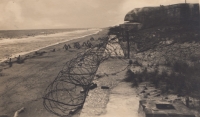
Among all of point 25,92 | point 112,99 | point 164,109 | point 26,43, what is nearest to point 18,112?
point 25,92

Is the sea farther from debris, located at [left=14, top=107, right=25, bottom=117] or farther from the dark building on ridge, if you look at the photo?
the dark building on ridge

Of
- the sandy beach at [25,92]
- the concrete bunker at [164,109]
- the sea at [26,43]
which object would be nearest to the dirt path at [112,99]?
the concrete bunker at [164,109]

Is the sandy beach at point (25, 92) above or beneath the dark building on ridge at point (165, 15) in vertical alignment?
beneath

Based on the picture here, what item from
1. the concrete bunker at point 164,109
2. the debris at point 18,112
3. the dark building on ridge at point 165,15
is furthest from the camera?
the dark building on ridge at point 165,15

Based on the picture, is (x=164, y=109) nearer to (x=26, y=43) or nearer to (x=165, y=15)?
(x=165, y=15)

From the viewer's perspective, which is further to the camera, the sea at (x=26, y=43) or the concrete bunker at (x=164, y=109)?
the sea at (x=26, y=43)

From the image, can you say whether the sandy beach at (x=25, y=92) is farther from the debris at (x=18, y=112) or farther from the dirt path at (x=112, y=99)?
the dirt path at (x=112, y=99)

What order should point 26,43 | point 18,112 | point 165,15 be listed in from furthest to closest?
point 26,43, point 165,15, point 18,112

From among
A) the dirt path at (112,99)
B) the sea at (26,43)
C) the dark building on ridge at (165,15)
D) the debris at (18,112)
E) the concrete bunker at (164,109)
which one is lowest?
the debris at (18,112)

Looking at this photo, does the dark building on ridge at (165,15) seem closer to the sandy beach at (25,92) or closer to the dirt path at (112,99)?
the dirt path at (112,99)

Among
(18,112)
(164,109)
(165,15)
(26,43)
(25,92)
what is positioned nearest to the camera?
(164,109)

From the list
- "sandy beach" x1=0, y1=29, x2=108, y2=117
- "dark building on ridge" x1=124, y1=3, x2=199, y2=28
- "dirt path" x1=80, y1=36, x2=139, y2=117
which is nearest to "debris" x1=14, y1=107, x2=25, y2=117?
"sandy beach" x1=0, y1=29, x2=108, y2=117

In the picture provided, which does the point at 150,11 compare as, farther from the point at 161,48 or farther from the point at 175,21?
the point at 161,48

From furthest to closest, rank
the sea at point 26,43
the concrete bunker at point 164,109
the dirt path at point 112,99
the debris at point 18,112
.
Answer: the sea at point 26,43 → the debris at point 18,112 → the dirt path at point 112,99 → the concrete bunker at point 164,109
